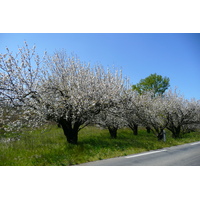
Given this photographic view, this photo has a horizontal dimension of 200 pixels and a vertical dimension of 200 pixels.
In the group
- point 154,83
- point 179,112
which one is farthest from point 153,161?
point 154,83

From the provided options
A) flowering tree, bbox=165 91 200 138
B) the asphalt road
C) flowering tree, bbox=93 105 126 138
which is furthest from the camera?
flowering tree, bbox=165 91 200 138

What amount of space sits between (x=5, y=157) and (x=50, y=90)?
429cm

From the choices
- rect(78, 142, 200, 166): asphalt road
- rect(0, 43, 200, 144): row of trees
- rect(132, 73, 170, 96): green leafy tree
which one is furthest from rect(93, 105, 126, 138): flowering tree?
rect(132, 73, 170, 96): green leafy tree

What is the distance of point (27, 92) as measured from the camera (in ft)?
28.4

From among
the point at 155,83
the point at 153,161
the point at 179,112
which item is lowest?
the point at 153,161

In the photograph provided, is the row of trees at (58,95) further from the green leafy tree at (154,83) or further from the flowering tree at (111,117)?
the green leafy tree at (154,83)

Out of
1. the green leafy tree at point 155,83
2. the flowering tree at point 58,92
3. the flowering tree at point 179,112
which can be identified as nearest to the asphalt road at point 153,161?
the flowering tree at point 58,92

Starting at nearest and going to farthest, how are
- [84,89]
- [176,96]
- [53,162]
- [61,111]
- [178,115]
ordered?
[53,162] → [61,111] → [84,89] → [178,115] → [176,96]

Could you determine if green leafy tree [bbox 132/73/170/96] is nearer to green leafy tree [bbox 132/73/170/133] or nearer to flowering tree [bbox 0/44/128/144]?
green leafy tree [bbox 132/73/170/133]

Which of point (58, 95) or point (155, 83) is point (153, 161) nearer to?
point (58, 95)

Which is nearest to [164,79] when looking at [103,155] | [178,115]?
[178,115]

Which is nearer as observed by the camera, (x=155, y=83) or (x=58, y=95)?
(x=58, y=95)

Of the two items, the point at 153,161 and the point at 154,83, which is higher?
the point at 154,83

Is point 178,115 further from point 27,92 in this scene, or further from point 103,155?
point 27,92
